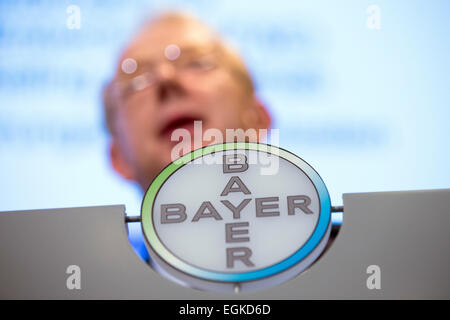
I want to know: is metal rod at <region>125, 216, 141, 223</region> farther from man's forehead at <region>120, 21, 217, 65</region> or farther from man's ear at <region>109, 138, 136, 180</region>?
man's forehead at <region>120, 21, 217, 65</region>

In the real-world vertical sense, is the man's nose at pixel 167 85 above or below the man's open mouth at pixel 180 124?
above

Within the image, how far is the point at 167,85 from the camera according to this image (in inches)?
109

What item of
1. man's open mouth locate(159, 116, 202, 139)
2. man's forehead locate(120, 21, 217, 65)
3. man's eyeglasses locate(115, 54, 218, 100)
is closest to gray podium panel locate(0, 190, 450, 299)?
man's open mouth locate(159, 116, 202, 139)

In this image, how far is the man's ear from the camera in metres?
2.80

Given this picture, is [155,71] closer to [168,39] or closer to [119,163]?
[168,39]

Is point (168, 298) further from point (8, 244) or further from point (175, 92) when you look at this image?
point (175, 92)

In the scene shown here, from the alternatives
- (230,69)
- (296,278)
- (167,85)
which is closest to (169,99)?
(167,85)

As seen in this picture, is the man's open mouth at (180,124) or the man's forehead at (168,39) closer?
the man's open mouth at (180,124)

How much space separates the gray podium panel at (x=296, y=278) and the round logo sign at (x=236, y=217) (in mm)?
43

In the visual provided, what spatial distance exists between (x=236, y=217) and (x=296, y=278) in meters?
0.23
